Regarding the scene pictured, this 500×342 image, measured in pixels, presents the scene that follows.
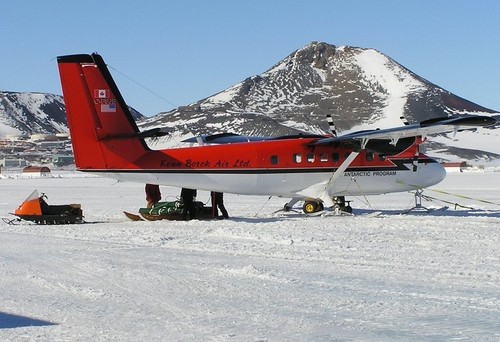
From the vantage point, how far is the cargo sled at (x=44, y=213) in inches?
732

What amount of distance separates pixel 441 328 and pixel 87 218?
1579 centimetres

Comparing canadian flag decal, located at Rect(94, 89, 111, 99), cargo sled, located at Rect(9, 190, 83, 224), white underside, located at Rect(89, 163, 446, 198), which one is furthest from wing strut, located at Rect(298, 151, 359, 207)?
cargo sled, located at Rect(9, 190, 83, 224)

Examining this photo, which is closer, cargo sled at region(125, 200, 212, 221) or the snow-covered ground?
the snow-covered ground

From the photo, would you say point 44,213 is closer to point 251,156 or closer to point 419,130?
point 251,156

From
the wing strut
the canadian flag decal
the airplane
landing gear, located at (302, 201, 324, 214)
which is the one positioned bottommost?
landing gear, located at (302, 201, 324, 214)

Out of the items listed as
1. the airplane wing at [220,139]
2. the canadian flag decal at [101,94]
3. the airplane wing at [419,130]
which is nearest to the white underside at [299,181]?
the airplane wing at [419,130]

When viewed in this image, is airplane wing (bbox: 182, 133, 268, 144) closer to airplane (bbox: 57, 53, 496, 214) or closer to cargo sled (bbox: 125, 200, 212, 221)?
airplane (bbox: 57, 53, 496, 214)

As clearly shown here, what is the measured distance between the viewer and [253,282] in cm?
945

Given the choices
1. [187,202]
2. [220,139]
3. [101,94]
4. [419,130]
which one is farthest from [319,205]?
[101,94]

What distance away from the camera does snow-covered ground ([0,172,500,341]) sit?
680 cm

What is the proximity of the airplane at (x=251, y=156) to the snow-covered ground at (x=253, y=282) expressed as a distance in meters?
2.43

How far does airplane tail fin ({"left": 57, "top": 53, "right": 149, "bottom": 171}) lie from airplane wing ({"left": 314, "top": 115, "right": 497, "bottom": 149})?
585cm

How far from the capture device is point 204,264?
1109 centimetres

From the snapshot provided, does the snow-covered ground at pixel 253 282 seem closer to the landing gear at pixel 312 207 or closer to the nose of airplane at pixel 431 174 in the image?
the landing gear at pixel 312 207
